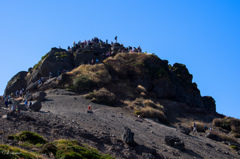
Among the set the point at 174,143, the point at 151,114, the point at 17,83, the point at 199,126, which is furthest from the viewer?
the point at 17,83

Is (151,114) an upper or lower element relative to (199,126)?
upper

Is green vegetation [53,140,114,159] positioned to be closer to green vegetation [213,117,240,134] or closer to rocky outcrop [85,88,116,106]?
rocky outcrop [85,88,116,106]

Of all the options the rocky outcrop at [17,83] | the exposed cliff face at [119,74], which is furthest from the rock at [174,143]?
the rocky outcrop at [17,83]

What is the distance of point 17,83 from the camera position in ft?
179

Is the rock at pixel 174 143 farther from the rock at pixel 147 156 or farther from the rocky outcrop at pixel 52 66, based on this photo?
the rocky outcrop at pixel 52 66

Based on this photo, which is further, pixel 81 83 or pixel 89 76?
pixel 89 76

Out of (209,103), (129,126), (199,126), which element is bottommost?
(129,126)

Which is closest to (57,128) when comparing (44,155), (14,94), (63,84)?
(44,155)

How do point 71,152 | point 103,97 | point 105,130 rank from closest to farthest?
point 71,152 → point 105,130 → point 103,97

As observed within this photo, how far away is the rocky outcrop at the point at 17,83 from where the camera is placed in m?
53.4

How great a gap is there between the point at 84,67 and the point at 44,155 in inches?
1427

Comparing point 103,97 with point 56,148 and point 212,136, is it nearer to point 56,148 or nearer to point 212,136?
point 212,136

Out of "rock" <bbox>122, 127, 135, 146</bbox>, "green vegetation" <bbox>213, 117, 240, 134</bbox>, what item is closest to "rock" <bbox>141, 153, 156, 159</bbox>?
"rock" <bbox>122, 127, 135, 146</bbox>

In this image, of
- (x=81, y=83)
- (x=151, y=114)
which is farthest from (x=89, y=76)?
(x=151, y=114)
